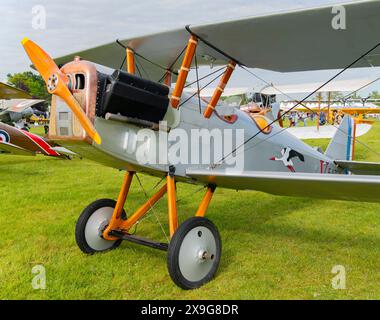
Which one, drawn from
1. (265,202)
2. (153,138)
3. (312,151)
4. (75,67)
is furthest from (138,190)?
(75,67)

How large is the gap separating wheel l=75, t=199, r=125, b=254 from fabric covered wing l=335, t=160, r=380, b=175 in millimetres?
3630

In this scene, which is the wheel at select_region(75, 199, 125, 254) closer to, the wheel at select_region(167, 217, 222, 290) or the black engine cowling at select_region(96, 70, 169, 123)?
the wheel at select_region(167, 217, 222, 290)

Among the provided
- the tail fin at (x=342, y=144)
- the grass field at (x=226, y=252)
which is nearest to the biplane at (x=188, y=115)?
the grass field at (x=226, y=252)

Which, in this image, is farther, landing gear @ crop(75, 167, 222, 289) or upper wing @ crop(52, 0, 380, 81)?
landing gear @ crop(75, 167, 222, 289)

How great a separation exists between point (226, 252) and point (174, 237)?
118 centimetres

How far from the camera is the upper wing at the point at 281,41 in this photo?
3.17 metres

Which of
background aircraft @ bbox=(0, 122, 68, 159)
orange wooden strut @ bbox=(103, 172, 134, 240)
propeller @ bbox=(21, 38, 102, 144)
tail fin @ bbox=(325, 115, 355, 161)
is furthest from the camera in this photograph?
background aircraft @ bbox=(0, 122, 68, 159)

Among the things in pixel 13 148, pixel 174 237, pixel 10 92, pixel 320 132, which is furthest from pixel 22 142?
pixel 320 132

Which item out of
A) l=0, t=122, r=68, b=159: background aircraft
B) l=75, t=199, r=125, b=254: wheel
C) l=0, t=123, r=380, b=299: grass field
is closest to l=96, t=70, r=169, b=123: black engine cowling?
l=75, t=199, r=125, b=254: wheel

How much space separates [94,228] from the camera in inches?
164

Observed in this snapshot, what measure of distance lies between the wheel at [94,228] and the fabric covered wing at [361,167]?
3.63m

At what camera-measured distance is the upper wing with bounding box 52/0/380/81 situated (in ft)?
10.4

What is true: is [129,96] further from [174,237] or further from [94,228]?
[94,228]
